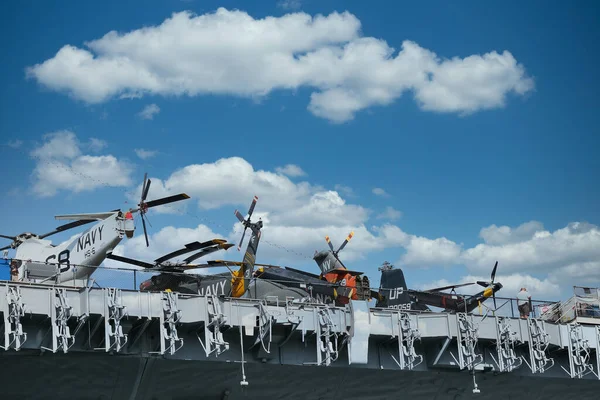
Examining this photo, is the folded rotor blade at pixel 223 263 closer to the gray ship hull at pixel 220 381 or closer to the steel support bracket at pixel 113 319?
the gray ship hull at pixel 220 381

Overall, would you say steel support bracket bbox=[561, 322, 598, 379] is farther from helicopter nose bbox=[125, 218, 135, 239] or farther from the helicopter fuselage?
the helicopter fuselage

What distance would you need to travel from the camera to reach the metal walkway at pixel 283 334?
24031 millimetres

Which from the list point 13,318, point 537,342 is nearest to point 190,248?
point 13,318

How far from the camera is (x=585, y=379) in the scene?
34.9 m

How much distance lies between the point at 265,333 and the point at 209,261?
10201 mm

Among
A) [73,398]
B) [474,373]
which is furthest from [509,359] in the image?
[73,398]

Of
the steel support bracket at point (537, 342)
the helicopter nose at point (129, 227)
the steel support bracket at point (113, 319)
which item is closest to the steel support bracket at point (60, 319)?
the steel support bracket at point (113, 319)

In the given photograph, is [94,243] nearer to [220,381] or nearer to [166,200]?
[166,200]

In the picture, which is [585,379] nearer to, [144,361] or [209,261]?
[209,261]

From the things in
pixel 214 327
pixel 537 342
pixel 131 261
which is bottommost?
pixel 537 342

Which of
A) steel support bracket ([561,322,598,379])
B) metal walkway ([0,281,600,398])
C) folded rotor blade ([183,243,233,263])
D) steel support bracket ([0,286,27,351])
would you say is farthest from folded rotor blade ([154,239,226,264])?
steel support bracket ([561,322,598,379])

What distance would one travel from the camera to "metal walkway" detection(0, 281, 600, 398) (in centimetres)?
2403

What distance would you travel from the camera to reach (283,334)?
2797 cm

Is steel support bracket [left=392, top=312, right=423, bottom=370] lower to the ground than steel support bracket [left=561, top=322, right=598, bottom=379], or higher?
higher
